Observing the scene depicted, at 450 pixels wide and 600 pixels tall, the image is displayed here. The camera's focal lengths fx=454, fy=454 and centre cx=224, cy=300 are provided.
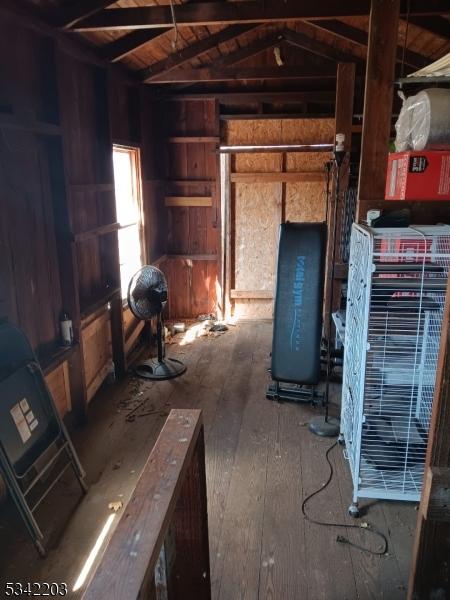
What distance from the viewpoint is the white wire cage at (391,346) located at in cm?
207

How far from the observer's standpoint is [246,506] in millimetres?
2422

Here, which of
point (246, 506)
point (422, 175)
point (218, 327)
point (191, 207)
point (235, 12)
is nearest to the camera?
point (422, 175)

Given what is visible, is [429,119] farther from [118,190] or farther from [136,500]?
[118,190]

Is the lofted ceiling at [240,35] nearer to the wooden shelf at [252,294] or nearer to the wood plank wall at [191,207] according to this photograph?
the wood plank wall at [191,207]

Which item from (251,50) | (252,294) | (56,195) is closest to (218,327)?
(252,294)

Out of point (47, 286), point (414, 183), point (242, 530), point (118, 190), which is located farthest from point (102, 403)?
point (414, 183)

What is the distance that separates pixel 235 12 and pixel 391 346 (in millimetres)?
2354

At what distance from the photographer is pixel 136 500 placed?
35.8 inches

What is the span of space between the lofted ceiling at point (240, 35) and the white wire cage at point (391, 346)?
45.7 inches

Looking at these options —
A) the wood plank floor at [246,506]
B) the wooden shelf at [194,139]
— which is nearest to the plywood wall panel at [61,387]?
the wood plank floor at [246,506]

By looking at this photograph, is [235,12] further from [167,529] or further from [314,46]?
[167,529]

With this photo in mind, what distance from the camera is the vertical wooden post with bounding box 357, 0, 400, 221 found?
2.19 m

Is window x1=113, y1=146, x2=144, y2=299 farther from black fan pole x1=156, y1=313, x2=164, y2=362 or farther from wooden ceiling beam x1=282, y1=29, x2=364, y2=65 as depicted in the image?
wooden ceiling beam x1=282, y1=29, x2=364, y2=65

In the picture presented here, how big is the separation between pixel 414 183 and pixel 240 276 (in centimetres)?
375
